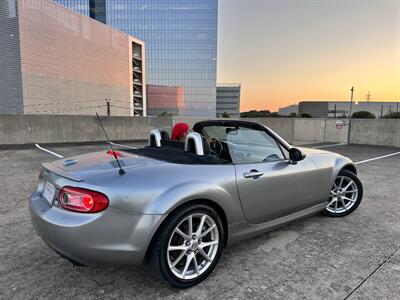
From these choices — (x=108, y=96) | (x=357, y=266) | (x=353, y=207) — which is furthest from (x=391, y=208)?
(x=108, y=96)

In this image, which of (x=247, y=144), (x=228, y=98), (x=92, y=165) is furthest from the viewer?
(x=228, y=98)

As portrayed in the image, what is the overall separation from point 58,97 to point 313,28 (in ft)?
123

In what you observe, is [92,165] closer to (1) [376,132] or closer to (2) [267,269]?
(2) [267,269]

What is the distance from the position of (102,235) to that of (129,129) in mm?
14468

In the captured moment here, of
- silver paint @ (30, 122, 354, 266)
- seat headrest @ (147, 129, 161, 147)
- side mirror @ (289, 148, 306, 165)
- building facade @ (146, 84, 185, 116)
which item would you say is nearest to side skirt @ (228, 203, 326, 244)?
silver paint @ (30, 122, 354, 266)

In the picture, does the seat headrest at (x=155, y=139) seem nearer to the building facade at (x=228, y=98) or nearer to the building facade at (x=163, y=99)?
the building facade at (x=163, y=99)

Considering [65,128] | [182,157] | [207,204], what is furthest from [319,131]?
[207,204]

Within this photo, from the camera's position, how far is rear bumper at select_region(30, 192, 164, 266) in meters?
1.84

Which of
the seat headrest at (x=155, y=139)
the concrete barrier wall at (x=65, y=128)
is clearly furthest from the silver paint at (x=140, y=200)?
the concrete barrier wall at (x=65, y=128)

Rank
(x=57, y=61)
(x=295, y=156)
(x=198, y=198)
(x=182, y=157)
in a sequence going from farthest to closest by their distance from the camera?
(x=57, y=61), (x=295, y=156), (x=182, y=157), (x=198, y=198)

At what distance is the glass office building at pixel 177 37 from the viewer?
258 ft

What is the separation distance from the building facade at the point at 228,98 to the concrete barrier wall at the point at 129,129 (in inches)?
3364

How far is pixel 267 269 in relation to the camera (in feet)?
8.17

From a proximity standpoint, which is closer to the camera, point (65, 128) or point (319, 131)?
point (65, 128)
